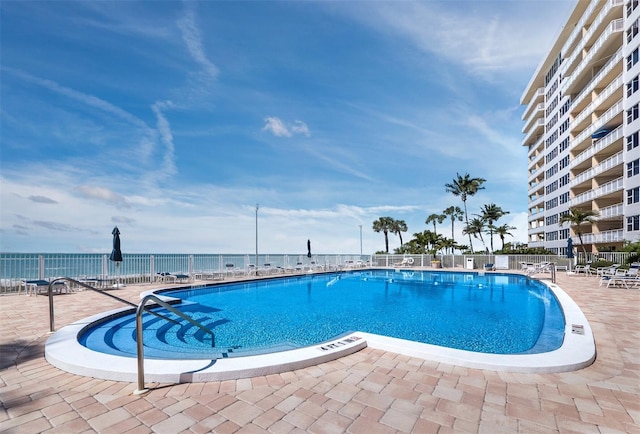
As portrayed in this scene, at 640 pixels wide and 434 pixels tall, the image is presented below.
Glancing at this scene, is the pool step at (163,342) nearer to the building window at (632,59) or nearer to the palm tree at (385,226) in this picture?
the building window at (632,59)

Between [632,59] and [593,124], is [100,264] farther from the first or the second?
[593,124]

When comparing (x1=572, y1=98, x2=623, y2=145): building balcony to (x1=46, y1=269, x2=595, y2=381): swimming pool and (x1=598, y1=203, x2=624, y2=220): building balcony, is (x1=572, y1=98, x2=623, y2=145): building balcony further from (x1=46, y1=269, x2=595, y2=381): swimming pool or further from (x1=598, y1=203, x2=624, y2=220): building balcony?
(x1=46, y1=269, x2=595, y2=381): swimming pool

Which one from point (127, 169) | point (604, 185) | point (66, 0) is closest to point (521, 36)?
point (66, 0)

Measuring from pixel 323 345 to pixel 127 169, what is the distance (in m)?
16.1

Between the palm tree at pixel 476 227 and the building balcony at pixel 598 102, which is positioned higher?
the building balcony at pixel 598 102

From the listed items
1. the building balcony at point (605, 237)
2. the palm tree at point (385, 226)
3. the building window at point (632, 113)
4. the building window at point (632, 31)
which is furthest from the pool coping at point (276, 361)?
the palm tree at point (385, 226)

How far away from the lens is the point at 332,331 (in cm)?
688

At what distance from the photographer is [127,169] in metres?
16.0

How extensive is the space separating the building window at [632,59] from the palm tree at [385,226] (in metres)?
32.3

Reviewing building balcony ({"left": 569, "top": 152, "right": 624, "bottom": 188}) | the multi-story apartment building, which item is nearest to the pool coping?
the multi-story apartment building

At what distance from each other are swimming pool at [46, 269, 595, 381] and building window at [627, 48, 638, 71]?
18312 mm

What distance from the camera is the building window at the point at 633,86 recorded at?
2010 cm

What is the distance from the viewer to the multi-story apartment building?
20656mm

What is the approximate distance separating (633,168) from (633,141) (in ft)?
5.84
